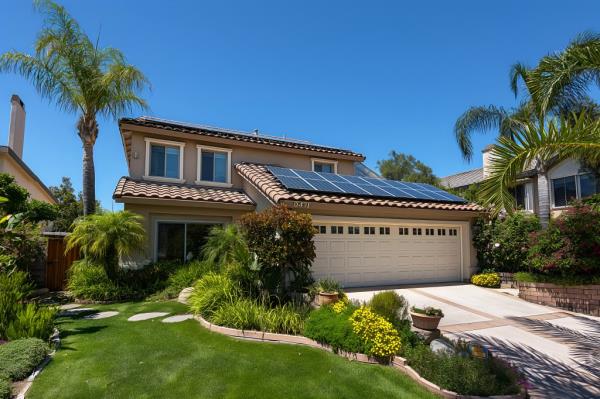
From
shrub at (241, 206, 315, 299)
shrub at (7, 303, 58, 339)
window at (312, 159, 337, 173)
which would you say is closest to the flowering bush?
shrub at (241, 206, 315, 299)

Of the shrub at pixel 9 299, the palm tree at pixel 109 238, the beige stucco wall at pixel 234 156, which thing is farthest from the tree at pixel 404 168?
the shrub at pixel 9 299

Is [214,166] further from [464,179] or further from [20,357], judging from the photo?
[464,179]

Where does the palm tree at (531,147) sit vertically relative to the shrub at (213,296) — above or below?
above

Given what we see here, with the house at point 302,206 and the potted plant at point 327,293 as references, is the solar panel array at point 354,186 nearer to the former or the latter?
the house at point 302,206

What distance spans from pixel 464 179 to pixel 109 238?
3047 centimetres

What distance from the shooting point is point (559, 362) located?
20.0 feet

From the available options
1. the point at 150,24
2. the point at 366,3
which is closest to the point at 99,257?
the point at 150,24

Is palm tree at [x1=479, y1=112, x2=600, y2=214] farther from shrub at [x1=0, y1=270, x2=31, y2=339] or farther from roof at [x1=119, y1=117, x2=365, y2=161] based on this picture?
roof at [x1=119, y1=117, x2=365, y2=161]

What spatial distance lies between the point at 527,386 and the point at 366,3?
12209mm

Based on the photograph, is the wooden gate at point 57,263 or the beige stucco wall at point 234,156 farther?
the beige stucco wall at point 234,156

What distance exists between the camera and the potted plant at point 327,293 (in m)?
8.45

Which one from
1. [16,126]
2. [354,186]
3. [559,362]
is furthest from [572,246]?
[16,126]

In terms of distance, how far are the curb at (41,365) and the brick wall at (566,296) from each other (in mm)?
13309

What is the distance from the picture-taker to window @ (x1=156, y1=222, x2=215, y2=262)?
1341cm
